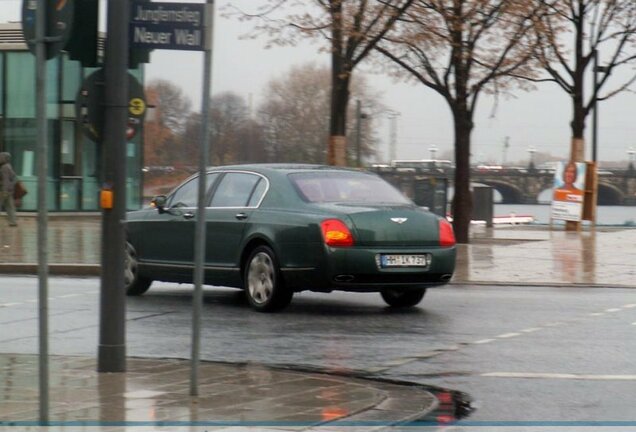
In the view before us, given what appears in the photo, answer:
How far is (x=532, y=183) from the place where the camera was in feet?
290

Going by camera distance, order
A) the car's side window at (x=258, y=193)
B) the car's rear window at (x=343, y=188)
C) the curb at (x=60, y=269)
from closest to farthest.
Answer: the car's rear window at (x=343, y=188) → the car's side window at (x=258, y=193) → the curb at (x=60, y=269)

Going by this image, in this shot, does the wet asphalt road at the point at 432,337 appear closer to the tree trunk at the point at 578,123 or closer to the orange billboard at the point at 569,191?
the orange billboard at the point at 569,191

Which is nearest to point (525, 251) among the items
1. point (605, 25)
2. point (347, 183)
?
point (347, 183)

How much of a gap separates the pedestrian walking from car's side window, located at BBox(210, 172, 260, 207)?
18203 millimetres

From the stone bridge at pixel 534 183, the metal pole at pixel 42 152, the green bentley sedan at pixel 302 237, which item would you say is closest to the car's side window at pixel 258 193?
the green bentley sedan at pixel 302 237

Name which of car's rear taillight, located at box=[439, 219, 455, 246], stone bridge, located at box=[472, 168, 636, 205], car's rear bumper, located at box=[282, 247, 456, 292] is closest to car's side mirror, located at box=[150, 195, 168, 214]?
car's rear bumper, located at box=[282, 247, 456, 292]

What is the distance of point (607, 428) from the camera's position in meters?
7.67

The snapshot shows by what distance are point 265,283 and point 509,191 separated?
251ft

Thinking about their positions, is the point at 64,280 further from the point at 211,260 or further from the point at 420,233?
the point at 420,233

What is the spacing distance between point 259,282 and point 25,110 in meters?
28.9

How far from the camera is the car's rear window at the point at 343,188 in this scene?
46.5 feet

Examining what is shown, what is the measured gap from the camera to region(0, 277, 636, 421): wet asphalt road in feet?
29.9

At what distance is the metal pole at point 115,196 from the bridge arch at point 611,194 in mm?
77816

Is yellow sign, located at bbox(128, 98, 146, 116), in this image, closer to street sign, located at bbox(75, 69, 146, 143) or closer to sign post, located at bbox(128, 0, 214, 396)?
street sign, located at bbox(75, 69, 146, 143)
